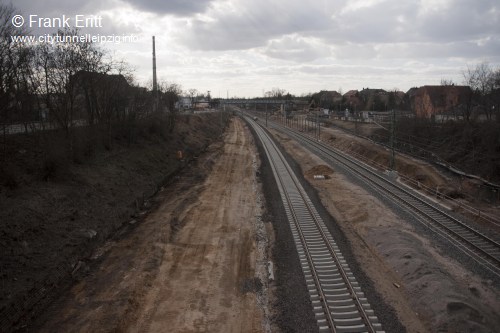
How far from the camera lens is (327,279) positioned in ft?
48.1

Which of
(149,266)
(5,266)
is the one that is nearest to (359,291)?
(149,266)

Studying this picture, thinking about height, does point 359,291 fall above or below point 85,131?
below

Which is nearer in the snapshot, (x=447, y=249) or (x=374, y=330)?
(x=374, y=330)

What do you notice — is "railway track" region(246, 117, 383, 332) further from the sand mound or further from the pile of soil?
the sand mound

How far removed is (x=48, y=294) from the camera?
1389 cm

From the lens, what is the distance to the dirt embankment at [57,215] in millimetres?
14094

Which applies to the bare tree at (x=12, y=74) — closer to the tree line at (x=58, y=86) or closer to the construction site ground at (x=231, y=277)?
the tree line at (x=58, y=86)

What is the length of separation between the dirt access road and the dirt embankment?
889 mm

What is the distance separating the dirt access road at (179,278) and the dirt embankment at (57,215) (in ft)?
2.92

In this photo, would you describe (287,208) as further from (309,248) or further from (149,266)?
(149,266)

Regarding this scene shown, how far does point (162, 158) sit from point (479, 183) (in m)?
26.8

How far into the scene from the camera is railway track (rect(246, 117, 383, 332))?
11.9 meters

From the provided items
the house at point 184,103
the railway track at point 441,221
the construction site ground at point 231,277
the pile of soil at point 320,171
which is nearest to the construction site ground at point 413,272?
the construction site ground at point 231,277

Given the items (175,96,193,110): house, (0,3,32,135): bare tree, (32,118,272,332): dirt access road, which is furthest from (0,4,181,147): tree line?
(175,96,193,110): house
